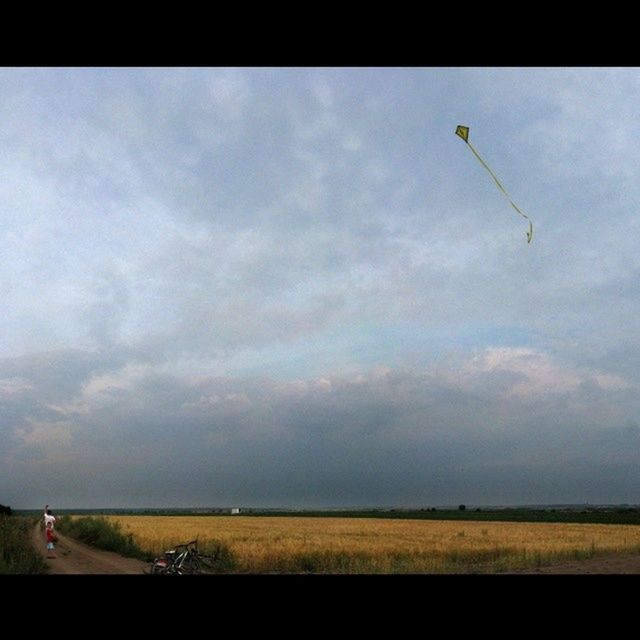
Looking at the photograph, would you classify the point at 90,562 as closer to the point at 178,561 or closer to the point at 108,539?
the point at 108,539

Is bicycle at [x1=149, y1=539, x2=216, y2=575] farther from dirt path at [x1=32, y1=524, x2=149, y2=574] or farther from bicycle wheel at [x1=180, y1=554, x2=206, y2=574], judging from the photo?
dirt path at [x1=32, y1=524, x2=149, y2=574]

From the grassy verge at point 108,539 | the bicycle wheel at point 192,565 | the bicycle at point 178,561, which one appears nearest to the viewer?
the bicycle at point 178,561

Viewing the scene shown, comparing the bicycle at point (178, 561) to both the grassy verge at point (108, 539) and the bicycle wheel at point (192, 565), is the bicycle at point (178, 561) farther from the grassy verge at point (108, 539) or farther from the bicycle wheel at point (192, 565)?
the grassy verge at point (108, 539)

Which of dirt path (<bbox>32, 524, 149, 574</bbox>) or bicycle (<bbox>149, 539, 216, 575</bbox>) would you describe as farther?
dirt path (<bbox>32, 524, 149, 574</bbox>)

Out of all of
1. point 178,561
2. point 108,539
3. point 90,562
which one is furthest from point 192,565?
point 108,539

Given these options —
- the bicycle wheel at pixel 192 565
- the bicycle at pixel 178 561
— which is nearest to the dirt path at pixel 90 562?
the bicycle wheel at pixel 192 565

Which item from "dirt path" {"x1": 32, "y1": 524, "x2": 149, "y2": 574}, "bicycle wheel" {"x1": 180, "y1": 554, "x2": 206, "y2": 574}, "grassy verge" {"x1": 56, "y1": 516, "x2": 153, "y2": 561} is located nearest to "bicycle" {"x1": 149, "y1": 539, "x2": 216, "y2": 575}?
"bicycle wheel" {"x1": 180, "y1": 554, "x2": 206, "y2": 574}

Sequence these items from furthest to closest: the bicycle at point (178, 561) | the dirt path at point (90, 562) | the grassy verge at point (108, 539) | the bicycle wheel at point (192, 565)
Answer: the grassy verge at point (108, 539), the dirt path at point (90, 562), the bicycle wheel at point (192, 565), the bicycle at point (178, 561)

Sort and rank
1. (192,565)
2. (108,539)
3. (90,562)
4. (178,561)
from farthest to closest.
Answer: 1. (108,539)
2. (90,562)
3. (192,565)
4. (178,561)

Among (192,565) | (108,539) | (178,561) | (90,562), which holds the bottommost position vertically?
(108,539)
